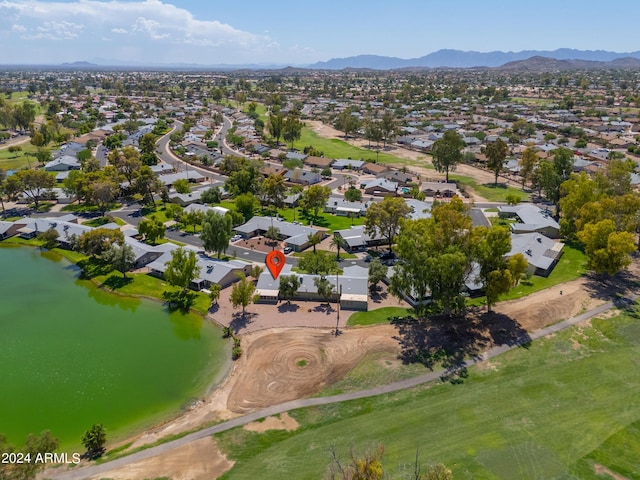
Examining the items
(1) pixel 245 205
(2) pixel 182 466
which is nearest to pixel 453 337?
(2) pixel 182 466

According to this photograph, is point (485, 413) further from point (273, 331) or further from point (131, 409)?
point (131, 409)

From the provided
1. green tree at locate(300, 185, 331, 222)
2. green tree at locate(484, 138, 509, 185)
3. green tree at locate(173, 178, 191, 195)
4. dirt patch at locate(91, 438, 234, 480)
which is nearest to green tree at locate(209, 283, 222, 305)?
dirt patch at locate(91, 438, 234, 480)

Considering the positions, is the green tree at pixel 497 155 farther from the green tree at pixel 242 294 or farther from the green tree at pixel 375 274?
the green tree at pixel 242 294

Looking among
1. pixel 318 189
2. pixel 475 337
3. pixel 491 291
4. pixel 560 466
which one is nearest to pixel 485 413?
pixel 560 466

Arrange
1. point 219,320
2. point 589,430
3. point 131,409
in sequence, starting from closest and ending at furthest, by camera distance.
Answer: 1. point 589,430
2. point 131,409
3. point 219,320

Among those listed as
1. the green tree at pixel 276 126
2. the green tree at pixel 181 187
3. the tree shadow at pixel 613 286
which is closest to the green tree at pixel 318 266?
the tree shadow at pixel 613 286

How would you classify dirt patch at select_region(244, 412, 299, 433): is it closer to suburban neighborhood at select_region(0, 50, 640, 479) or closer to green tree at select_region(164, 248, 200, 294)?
suburban neighborhood at select_region(0, 50, 640, 479)
